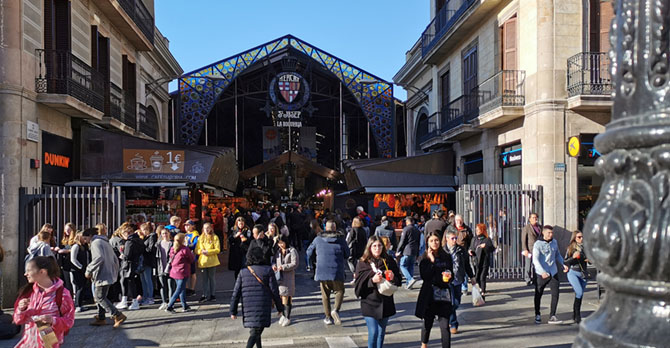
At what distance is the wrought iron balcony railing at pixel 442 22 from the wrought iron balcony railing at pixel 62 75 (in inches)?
490

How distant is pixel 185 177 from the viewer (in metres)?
15.6

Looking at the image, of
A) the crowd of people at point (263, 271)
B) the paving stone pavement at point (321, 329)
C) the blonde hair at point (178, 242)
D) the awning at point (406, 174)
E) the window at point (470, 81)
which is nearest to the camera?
the crowd of people at point (263, 271)

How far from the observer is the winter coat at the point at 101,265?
29.8ft

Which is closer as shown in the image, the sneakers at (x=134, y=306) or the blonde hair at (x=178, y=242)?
the blonde hair at (x=178, y=242)

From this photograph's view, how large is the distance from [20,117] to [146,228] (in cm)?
368

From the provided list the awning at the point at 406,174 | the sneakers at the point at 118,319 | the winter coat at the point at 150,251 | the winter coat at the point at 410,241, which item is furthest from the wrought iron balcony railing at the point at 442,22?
the sneakers at the point at 118,319

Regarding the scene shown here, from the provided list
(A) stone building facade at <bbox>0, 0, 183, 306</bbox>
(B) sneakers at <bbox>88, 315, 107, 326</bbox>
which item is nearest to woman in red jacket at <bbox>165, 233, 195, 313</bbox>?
(B) sneakers at <bbox>88, 315, 107, 326</bbox>

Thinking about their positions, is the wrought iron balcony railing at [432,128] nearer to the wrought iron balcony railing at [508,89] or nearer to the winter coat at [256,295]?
the wrought iron balcony railing at [508,89]

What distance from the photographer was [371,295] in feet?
21.5

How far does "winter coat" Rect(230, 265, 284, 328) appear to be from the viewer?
6.54m

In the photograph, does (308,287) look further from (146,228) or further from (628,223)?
(628,223)

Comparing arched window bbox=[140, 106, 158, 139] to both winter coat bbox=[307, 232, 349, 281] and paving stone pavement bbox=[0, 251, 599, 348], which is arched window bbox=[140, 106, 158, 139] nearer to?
paving stone pavement bbox=[0, 251, 599, 348]

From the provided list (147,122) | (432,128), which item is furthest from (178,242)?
(432,128)

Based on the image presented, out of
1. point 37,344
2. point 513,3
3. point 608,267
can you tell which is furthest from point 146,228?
point 513,3
